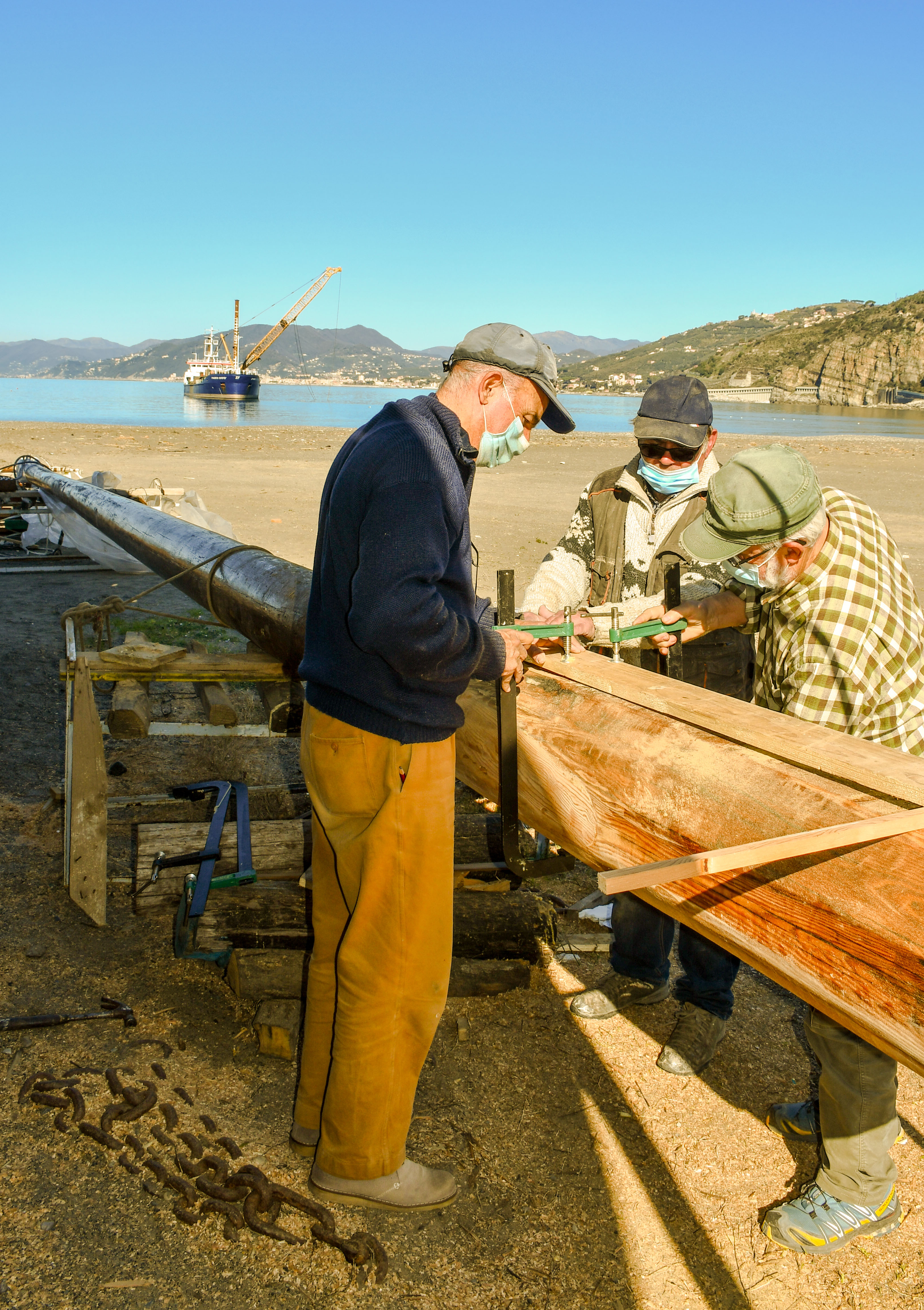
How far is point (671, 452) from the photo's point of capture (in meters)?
3.50

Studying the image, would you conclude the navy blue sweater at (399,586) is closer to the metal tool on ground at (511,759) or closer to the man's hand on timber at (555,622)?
the metal tool on ground at (511,759)

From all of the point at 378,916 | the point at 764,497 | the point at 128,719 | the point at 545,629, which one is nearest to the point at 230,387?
the point at 128,719

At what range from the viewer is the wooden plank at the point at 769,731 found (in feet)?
6.31

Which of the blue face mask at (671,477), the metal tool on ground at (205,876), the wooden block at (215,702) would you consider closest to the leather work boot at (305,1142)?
the metal tool on ground at (205,876)

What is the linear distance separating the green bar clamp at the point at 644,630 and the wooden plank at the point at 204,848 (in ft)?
5.32

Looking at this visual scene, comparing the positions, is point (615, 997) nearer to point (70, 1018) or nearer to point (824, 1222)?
point (824, 1222)

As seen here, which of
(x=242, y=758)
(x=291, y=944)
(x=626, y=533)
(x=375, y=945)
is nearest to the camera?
(x=375, y=945)

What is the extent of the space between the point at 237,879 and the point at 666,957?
1674 millimetres

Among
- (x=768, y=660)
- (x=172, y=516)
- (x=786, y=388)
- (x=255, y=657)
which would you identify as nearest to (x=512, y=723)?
(x=768, y=660)

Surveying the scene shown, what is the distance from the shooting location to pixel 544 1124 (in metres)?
2.82

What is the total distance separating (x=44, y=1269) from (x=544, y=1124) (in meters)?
1.41

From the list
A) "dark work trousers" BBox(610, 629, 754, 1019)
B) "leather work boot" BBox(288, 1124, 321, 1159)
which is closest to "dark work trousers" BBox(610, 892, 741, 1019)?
"dark work trousers" BBox(610, 629, 754, 1019)

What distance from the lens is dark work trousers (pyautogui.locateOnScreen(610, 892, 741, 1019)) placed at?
3.19m

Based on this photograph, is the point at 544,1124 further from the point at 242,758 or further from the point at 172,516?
the point at 172,516
